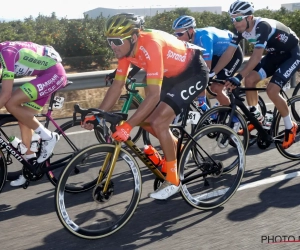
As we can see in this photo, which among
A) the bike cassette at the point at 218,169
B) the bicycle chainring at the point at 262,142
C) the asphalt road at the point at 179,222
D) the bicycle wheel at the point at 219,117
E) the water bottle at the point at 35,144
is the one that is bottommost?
the asphalt road at the point at 179,222

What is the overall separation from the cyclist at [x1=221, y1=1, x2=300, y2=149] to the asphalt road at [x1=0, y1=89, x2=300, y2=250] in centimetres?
95

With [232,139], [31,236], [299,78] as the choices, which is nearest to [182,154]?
[232,139]

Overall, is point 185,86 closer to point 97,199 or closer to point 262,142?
point 97,199

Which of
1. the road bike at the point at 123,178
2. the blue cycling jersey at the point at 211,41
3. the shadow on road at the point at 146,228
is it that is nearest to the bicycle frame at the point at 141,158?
the road bike at the point at 123,178

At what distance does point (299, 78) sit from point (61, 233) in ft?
34.6

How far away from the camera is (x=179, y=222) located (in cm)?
472

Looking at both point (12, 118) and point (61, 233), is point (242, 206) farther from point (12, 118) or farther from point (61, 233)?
point (12, 118)

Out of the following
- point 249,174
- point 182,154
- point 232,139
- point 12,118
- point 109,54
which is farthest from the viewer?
point 109,54

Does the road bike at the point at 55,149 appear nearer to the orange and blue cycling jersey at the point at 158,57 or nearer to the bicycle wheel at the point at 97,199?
Answer: the bicycle wheel at the point at 97,199

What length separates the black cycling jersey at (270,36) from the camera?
20.4 ft

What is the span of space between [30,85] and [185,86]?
172 centimetres

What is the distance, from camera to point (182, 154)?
4.82m

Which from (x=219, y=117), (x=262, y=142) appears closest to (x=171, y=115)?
(x=219, y=117)

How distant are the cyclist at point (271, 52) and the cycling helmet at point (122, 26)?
2.00 m
